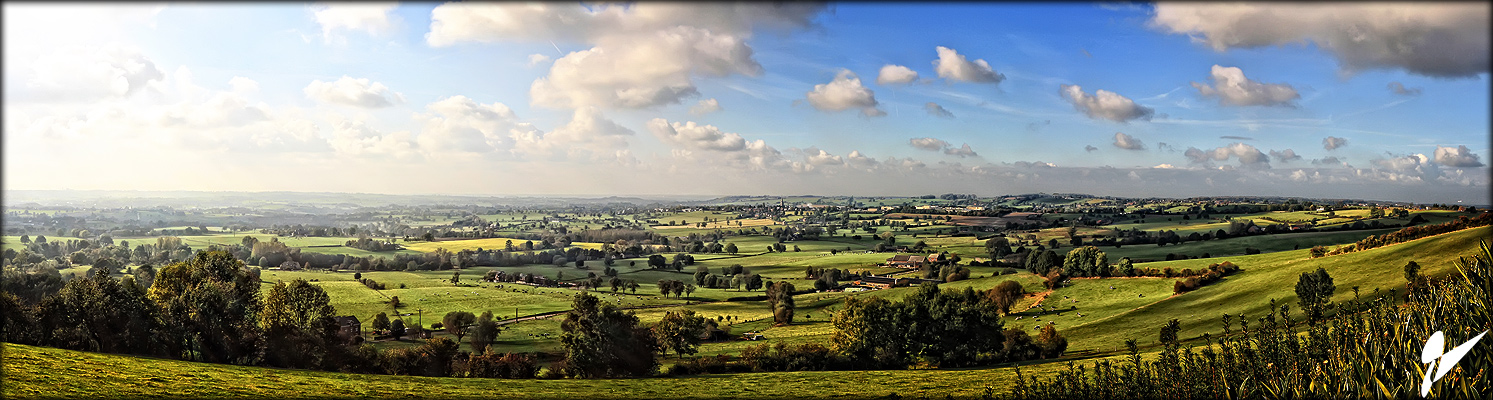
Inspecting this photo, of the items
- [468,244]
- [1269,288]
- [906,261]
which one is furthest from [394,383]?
[468,244]

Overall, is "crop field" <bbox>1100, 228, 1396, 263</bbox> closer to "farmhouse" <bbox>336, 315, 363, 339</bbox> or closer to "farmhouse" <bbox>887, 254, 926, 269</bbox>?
"farmhouse" <bbox>887, 254, 926, 269</bbox>

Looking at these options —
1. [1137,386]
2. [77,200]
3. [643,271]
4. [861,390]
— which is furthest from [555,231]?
[1137,386]

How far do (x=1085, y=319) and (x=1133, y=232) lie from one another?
6086 centimetres

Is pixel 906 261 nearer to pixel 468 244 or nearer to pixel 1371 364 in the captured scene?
pixel 468 244

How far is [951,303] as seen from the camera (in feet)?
126

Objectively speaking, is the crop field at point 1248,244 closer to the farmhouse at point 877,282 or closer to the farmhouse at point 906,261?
the farmhouse at point 906,261

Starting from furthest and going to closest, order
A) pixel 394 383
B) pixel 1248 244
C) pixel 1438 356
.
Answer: pixel 1248 244, pixel 394 383, pixel 1438 356

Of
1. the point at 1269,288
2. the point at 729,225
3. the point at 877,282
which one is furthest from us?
the point at 729,225

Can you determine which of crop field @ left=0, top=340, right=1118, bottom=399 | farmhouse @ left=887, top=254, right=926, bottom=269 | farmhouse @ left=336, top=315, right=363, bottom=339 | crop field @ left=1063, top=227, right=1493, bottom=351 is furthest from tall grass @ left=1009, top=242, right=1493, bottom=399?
farmhouse @ left=887, top=254, right=926, bottom=269

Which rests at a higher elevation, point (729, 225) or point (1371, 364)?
point (1371, 364)

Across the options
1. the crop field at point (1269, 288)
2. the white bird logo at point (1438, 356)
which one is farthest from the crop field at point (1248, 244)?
the white bird logo at point (1438, 356)

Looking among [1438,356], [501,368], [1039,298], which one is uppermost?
[1438,356]

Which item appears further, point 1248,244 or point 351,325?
point 1248,244

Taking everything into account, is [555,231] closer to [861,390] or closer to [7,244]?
[7,244]
